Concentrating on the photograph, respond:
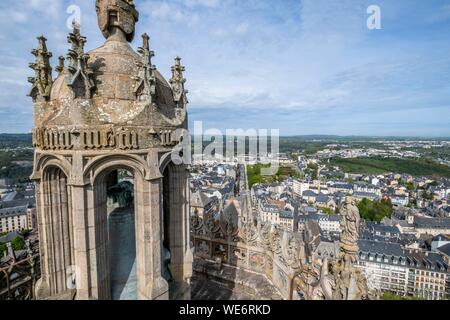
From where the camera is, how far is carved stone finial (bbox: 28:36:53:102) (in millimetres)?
5578

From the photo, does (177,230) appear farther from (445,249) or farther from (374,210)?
(374,210)

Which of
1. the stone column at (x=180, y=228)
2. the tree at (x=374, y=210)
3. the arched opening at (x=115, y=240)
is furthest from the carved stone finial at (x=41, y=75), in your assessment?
the tree at (x=374, y=210)

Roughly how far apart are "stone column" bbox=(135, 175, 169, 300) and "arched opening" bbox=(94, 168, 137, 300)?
0.52 meters

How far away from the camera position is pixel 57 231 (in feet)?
19.7

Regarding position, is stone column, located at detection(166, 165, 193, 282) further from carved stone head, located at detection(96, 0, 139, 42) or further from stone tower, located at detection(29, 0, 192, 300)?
carved stone head, located at detection(96, 0, 139, 42)

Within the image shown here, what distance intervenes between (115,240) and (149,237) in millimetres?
1299

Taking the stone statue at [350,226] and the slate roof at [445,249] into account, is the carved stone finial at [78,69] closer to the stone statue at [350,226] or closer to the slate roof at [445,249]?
the stone statue at [350,226]

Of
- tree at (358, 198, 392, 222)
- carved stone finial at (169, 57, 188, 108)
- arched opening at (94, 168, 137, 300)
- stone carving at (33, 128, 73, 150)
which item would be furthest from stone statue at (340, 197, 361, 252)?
tree at (358, 198, 392, 222)

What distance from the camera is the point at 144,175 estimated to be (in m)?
5.45

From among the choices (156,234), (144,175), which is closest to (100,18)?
(144,175)

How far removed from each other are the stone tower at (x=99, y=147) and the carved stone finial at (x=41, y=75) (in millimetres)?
20

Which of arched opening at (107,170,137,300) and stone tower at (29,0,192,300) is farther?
arched opening at (107,170,137,300)

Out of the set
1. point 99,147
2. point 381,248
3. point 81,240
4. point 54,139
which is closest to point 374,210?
point 381,248

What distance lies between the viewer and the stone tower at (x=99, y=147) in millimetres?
5043
